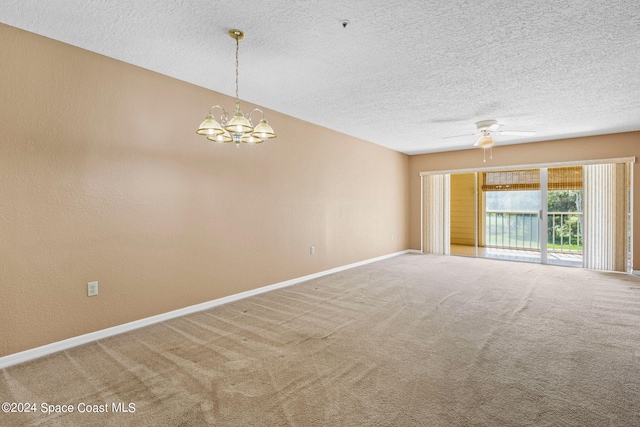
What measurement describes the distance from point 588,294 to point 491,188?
434cm

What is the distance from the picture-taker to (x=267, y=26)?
7.52 ft

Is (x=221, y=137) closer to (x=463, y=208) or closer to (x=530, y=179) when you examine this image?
(x=530, y=179)

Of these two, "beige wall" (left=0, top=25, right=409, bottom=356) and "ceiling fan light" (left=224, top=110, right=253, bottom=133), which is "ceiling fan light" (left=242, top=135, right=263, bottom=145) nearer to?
"ceiling fan light" (left=224, top=110, right=253, bottom=133)

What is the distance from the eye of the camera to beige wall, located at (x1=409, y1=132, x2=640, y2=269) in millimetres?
5316

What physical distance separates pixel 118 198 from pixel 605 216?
7.60 metres

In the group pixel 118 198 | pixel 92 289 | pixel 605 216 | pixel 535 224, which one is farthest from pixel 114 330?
pixel 535 224

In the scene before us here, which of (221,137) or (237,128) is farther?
(221,137)

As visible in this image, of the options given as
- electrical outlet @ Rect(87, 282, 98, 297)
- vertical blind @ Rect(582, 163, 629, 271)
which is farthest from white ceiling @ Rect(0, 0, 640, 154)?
electrical outlet @ Rect(87, 282, 98, 297)

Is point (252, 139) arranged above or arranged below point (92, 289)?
above

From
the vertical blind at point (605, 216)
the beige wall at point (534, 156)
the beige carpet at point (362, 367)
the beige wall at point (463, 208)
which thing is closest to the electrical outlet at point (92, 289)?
the beige carpet at point (362, 367)

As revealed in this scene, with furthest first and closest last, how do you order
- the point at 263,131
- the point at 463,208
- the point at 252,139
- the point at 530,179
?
the point at 463,208 < the point at 530,179 < the point at 252,139 < the point at 263,131

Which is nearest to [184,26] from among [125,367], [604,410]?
[125,367]

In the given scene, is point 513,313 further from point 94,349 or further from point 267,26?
point 94,349

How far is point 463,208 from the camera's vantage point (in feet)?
28.2
